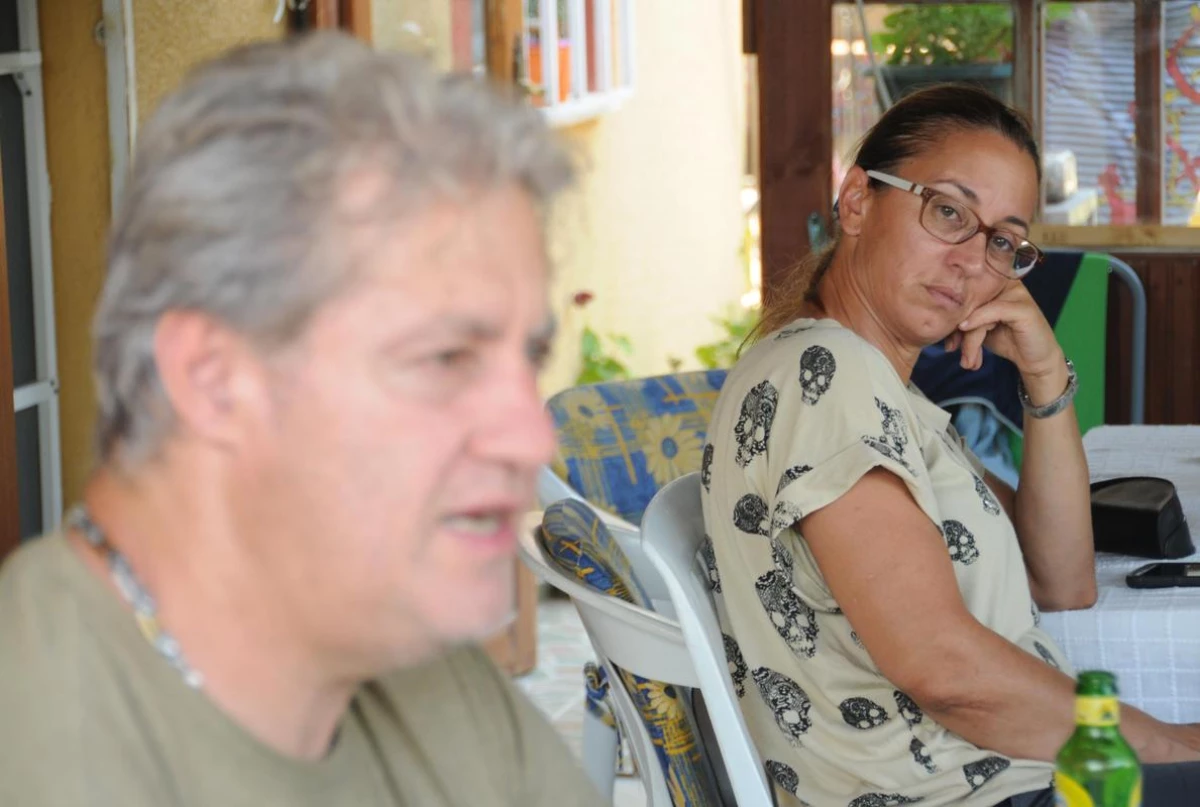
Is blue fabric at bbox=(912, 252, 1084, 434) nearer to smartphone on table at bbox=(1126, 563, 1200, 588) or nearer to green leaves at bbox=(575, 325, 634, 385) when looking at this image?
smartphone on table at bbox=(1126, 563, 1200, 588)

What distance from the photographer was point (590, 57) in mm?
7082

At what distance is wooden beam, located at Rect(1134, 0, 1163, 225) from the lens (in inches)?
175

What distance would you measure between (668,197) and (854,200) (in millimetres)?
5786

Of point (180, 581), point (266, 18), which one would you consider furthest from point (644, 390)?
point (180, 581)

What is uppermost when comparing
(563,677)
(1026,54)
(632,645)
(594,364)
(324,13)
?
(324,13)

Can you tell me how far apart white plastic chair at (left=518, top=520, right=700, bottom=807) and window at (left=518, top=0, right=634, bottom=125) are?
2.80 m

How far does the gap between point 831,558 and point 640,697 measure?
0.35m

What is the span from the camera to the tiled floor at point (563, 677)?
404cm

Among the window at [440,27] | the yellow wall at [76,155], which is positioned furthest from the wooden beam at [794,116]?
the yellow wall at [76,155]

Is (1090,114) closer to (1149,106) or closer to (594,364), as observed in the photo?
(1149,106)

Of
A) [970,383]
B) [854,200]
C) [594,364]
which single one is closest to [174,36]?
[854,200]

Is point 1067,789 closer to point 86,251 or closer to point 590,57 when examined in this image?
point 86,251

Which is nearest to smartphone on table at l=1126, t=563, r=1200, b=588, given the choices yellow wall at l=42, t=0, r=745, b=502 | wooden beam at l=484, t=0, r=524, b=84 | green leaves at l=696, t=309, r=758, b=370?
yellow wall at l=42, t=0, r=745, b=502

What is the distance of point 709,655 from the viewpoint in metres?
1.94
